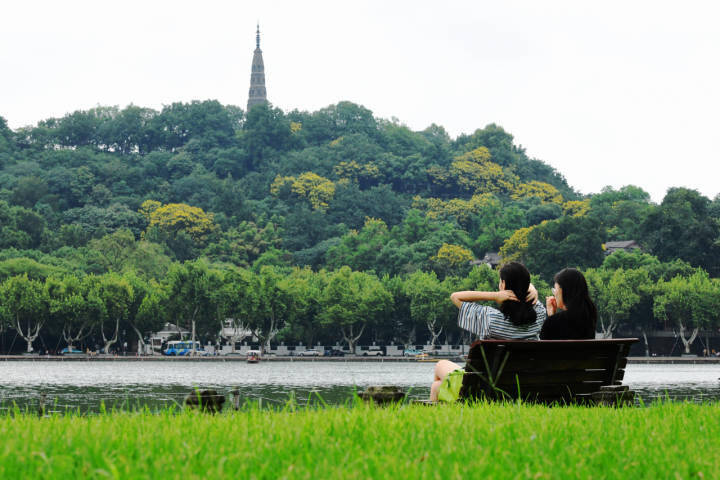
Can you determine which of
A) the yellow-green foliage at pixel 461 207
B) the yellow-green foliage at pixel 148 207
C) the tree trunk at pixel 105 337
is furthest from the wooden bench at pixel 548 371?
the yellow-green foliage at pixel 148 207

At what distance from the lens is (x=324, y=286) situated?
96250 millimetres

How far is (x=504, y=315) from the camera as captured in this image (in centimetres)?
790

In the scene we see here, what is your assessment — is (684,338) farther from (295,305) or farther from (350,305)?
(295,305)

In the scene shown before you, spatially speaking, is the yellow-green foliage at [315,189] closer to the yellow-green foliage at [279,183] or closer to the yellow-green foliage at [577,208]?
the yellow-green foliage at [279,183]

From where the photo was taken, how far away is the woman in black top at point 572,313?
8.35 metres

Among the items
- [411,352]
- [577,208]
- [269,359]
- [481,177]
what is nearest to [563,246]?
[411,352]

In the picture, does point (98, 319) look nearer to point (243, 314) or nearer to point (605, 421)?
point (243, 314)

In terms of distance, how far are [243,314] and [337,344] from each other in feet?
56.4

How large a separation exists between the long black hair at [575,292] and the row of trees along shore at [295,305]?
74.6m

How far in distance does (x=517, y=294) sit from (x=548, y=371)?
682 mm

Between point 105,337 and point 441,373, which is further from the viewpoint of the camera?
point 105,337

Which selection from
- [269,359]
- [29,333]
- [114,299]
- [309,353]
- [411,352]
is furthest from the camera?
[411,352]

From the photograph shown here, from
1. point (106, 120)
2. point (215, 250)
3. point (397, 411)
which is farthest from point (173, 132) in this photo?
point (397, 411)

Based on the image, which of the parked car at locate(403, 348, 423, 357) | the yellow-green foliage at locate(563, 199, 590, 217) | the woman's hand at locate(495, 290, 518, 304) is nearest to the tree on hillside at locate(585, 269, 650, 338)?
the parked car at locate(403, 348, 423, 357)
